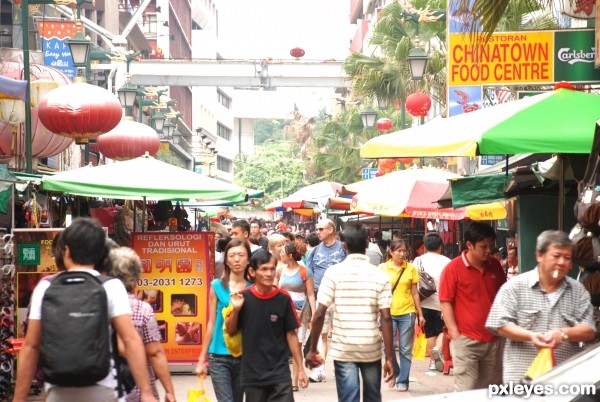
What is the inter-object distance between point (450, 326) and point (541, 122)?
5.58 feet

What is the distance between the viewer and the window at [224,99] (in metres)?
134

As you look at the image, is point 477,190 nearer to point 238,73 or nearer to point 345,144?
point 345,144

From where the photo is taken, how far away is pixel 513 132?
838cm

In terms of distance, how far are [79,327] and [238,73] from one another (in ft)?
182

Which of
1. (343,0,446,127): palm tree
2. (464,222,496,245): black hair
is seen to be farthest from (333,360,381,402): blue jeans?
(343,0,446,127): palm tree

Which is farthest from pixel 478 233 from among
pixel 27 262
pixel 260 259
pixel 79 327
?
pixel 27 262

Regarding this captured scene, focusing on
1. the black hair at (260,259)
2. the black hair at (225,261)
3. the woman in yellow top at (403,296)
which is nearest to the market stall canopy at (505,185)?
the woman in yellow top at (403,296)

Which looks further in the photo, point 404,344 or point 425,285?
point 425,285

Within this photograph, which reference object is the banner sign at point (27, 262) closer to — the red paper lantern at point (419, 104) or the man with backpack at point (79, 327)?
the man with backpack at point (79, 327)

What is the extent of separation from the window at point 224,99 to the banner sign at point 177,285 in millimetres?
118213

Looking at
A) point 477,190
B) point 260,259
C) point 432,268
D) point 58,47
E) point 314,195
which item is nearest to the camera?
point 260,259

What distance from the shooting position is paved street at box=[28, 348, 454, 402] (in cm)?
1273

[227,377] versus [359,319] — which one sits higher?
[359,319]

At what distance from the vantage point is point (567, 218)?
36.8ft
